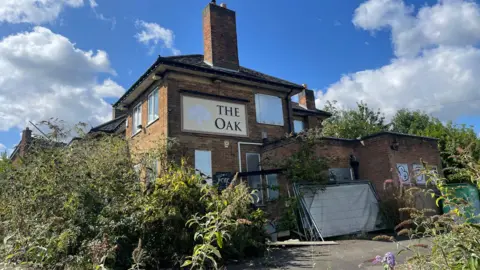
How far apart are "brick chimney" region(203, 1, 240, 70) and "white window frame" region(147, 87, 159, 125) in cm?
272

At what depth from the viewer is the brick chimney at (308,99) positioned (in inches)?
860

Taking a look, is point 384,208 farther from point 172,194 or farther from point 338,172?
point 172,194

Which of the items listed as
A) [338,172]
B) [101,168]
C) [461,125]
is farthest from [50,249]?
[461,125]

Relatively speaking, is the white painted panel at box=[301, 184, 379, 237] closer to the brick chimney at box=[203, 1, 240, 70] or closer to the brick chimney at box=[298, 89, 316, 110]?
the brick chimney at box=[203, 1, 240, 70]

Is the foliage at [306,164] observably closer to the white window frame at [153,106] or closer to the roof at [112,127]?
the white window frame at [153,106]

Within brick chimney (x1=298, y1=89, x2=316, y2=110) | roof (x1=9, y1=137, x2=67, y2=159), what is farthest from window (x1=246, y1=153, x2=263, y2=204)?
brick chimney (x1=298, y1=89, x2=316, y2=110)

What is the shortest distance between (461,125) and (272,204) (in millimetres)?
19147

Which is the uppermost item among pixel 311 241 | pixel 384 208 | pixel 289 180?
pixel 289 180

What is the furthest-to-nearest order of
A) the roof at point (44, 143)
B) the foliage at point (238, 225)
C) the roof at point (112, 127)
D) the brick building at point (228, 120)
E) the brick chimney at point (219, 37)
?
the roof at point (112, 127), the brick chimney at point (219, 37), the brick building at point (228, 120), the roof at point (44, 143), the foliage at point (238, 225)

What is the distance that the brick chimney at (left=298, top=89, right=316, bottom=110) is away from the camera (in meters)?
21.8

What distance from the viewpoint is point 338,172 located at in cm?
1411

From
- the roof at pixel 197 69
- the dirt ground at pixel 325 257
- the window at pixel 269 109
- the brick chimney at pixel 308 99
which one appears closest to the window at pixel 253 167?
the window at pixel 269 109

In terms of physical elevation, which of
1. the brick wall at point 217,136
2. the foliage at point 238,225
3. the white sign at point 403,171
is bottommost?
the foliage at point 238,225

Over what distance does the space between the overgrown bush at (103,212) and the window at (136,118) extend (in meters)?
7.66
